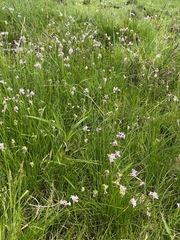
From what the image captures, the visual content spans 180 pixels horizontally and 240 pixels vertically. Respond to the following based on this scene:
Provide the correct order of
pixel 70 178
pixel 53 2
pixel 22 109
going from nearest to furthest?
pixel 70 178
pixel 22 109
pixel 53 2

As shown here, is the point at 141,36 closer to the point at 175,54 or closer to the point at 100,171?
the point at 175,54

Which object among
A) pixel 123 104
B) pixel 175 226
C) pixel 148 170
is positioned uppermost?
pixel 123 104

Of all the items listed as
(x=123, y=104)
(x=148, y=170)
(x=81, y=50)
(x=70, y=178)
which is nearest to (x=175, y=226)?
(x=148, y=170)

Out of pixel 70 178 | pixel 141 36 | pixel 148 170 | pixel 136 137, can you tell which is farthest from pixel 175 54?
pixel 70 178

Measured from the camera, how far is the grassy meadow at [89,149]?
1929mm

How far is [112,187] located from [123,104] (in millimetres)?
1140

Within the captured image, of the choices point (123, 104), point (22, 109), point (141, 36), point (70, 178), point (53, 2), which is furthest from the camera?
point (53, 2)

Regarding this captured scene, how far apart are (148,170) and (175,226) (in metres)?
0.45

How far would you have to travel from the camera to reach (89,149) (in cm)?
230

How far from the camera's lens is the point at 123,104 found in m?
2.91

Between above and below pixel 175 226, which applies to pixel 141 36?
above

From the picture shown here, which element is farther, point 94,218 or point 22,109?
point 22,109

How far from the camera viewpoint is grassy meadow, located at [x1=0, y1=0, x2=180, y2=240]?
193 cm

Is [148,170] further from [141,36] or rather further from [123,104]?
[141,36]
